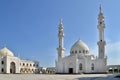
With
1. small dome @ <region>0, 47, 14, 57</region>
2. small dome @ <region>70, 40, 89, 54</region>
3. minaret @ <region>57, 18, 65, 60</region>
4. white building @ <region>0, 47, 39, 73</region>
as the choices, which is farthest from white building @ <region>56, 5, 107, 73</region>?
small dome @ <region>0, 47, 14, 57</region>

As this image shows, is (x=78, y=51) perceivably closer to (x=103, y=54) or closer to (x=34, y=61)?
(x=103, y=54)

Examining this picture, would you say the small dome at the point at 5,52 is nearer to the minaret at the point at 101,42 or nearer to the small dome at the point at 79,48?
the small dome at the point at 79,48

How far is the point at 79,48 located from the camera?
58031mm

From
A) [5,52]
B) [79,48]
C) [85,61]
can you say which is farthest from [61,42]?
[5,52]

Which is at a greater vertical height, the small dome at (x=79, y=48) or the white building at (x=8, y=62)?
the small dome at (x=79, y=48)

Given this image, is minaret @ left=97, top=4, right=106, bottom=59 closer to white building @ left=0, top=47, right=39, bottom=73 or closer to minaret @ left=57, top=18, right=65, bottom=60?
minaret @ left=57, top=18, right=65, bottom=60

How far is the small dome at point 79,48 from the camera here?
58.0 m

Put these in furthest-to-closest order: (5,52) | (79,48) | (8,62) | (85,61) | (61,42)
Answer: (5,52)
(8,62)
(79,48)
(61,42)
(85,61)

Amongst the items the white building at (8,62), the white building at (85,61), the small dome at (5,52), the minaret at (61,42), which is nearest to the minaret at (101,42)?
the white building at (85,61)

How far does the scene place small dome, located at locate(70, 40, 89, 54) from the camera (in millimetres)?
58000

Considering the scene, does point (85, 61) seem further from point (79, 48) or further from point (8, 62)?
point (8, 62)

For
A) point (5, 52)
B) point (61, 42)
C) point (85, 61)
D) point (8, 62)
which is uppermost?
point (61, 42)

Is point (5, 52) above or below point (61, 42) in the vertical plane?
below

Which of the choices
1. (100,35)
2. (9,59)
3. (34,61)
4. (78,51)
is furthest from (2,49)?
(100,35)
